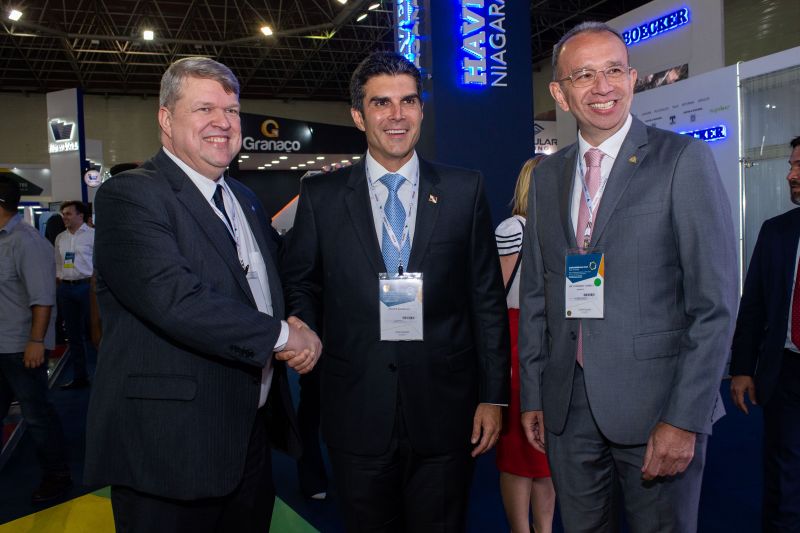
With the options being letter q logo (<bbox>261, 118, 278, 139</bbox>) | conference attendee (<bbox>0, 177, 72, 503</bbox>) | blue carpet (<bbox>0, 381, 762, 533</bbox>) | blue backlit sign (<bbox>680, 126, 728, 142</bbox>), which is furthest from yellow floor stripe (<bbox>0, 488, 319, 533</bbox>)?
letter q logo (<bbox>261, 118, 278, 139</bbox>)

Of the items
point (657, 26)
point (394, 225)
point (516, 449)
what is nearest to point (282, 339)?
point (394, 225)

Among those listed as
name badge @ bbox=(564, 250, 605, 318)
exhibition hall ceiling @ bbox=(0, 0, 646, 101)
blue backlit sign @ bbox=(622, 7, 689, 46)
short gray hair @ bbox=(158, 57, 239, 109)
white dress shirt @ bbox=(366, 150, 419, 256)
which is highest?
exhibition hall ceiling @ bbox=(0, 0, 646, 101)

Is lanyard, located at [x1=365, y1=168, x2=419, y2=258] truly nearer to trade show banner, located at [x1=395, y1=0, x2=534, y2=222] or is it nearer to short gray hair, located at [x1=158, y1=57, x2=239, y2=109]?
short gray hair, located at [x1=158, y1=57, x2=239, y2=109]

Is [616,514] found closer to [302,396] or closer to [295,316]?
[295,316]

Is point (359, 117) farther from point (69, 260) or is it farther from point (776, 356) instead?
point (69, 260)

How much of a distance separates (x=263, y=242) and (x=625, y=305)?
1.05m

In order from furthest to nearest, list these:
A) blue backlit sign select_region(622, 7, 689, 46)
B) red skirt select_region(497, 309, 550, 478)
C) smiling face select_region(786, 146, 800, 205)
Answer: blue backlit sign select_region(622, 7, 689, 46)
smiling face select_region(786, 146, 800, 205)
red skirt select_region(497, 309, 550, 478)

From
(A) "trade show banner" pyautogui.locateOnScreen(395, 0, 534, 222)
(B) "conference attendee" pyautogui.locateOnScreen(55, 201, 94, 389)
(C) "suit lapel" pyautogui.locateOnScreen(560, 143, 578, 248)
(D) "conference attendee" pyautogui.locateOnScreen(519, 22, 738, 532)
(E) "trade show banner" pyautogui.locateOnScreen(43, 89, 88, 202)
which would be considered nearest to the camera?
(D) "conference attendee" pyautogui.locateOnScreen(519, 22, 738, 532)

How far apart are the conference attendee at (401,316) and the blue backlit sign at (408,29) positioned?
13.5 ft

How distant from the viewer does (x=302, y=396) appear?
11.8 feet

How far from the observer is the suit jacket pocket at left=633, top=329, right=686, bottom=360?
5.24 ft

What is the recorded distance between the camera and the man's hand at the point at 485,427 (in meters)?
1.91

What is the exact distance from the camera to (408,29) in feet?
19.7

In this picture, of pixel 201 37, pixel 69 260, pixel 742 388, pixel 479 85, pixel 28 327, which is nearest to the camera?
pixel 742 388
